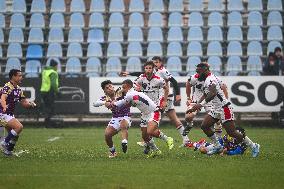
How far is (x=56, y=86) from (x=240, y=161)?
13.0 m

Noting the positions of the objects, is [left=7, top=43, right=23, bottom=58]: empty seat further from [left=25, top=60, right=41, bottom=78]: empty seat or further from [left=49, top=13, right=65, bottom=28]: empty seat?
[left=49, top=13, right=65, bottom=28]: empty seat

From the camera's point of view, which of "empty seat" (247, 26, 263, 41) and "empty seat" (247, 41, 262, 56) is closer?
"empty seat" (247, 41, 262, 56)

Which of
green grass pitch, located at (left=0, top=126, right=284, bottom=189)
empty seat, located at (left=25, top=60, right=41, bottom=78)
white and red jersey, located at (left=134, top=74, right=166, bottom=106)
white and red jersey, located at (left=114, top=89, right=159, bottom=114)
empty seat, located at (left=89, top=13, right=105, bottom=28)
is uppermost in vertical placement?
empty seat, located at (left=89, top=13, right=105, bottom=28)

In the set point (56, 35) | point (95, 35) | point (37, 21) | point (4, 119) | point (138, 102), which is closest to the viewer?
point (138, 102)

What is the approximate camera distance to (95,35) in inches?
1085

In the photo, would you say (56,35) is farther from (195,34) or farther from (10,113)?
(10,113)

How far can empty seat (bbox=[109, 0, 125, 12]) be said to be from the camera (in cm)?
2795

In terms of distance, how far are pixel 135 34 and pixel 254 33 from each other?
5.20 metres

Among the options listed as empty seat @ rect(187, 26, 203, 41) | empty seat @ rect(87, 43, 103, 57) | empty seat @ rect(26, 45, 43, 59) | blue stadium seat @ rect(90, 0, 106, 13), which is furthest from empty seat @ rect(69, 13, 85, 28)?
empty seat @ rect(187, 26, 203, 41)

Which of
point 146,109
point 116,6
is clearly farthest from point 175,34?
point 146,109

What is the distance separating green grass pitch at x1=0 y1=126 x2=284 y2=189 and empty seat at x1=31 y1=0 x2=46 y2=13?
12288mm

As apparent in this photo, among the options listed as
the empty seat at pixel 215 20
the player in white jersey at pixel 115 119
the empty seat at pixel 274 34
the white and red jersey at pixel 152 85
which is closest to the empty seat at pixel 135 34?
the empty seat at pixel 215 20

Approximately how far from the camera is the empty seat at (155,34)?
27.2 meters

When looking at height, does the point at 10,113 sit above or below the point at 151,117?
above
